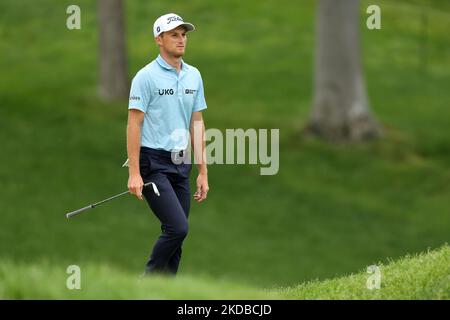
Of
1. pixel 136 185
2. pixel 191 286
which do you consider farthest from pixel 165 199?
pixel 191 286

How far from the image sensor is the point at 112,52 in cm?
2305

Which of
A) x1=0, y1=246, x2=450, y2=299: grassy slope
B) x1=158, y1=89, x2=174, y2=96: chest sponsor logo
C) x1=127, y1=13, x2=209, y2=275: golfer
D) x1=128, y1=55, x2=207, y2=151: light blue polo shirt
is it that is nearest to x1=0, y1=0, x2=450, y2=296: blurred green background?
x1=127, y1=13, x2=209, y2=275: golfer

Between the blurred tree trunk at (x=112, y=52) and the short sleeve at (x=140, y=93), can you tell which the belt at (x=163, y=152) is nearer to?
the short sleeve at (x=140, y=93)

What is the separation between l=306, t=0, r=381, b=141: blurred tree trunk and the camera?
20.6 metres

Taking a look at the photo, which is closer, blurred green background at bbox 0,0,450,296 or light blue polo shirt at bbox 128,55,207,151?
light blue polo shirt at bbox 128,55,207,151

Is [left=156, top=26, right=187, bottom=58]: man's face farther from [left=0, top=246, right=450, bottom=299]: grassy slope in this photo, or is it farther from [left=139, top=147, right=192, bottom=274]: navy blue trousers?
[left=0, top=246, right=450, bottom=299]: grassy slope

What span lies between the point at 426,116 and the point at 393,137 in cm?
241

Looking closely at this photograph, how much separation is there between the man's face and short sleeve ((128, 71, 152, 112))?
27cm

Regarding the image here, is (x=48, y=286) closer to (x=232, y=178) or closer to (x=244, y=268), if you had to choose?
(x=244, y=268)

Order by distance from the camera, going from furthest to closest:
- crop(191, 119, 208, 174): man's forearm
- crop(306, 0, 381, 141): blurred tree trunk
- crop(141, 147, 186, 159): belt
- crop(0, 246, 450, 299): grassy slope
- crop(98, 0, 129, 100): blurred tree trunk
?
1. crop(98, 0, 129, 100): blurred tree trunk
2. crop(306, 0, 381, 141): blurred tree trunk
3. crop(191, 119, 208, 174): man's forearm
4. crop(141, 147, 186, 159): belt
5. crop(0, 246, 450, 299): grassy slope

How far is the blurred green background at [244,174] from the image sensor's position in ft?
56.2

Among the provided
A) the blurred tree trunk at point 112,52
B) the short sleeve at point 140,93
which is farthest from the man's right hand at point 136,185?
the blurred tree trunk at point 112,52

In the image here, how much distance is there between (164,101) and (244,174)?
43.4 feet

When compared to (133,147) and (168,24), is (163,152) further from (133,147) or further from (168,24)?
(168,24)
